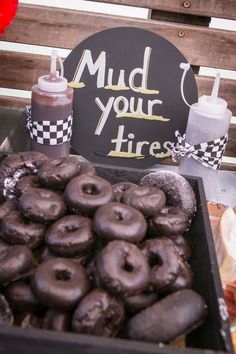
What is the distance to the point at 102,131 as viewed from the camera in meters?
1.72

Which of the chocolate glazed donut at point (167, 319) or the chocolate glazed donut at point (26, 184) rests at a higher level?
the chocolate glazed donut at point (26, 184)

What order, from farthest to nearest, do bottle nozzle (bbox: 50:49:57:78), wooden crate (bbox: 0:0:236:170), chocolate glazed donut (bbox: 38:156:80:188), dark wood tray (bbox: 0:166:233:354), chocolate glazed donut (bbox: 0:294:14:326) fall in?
wooden crate (bbox: 0:0:236:170) < bottle nozzle (bbox: 50:49:57:78) < chocolate glazed donut (bbox: 38:156:80:188) < chocolate glazed donut (bbox: 0:294:14:326) < dark wood tray (bbox: 0:166:233:354)

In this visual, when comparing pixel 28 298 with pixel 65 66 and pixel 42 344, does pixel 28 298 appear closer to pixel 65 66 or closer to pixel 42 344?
pixel 42 344

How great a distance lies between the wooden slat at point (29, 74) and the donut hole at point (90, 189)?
3.22ft

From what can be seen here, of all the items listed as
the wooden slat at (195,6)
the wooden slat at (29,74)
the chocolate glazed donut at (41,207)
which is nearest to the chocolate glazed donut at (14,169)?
the chocolate glazed donut at (41,207)

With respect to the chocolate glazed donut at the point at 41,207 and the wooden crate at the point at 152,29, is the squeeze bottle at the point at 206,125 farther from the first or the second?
the chocolate glazed donut at the point at 41,207

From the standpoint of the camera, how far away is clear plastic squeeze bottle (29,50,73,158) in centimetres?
142

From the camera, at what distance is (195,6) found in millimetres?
1688

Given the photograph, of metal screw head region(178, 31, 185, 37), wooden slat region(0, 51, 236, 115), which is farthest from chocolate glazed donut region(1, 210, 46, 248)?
metal screw head region(178, 31, 185, 37)

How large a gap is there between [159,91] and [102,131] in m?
0.30

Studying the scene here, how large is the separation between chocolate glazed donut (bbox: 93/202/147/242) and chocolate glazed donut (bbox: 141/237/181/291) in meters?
0.04

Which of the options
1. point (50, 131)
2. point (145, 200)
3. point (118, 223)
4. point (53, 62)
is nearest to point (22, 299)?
point (118, 223)

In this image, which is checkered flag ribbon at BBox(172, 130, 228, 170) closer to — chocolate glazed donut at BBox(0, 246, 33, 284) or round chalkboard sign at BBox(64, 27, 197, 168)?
round chalkboard sign at BBox(64, 27, 197, 168)

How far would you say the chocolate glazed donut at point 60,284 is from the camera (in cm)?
78
